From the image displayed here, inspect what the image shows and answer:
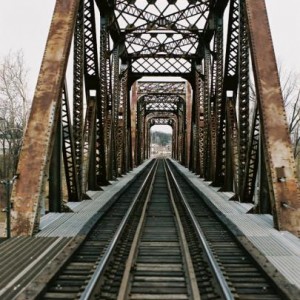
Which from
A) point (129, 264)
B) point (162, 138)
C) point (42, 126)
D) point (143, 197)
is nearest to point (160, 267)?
point (129, 264)

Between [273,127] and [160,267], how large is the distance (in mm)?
3633

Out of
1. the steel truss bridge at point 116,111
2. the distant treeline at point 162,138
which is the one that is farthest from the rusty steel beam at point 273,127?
the distant treeline at point 162,138

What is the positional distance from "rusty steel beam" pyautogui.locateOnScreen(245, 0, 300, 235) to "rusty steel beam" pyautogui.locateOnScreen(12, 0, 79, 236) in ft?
12.5

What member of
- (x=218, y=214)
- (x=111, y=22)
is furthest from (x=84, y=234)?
(x=111, y=22)

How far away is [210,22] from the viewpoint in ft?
59.1

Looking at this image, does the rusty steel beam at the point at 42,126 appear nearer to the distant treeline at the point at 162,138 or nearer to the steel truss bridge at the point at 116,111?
the steel truss bridge at the point at 116,111

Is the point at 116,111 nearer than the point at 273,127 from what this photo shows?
No

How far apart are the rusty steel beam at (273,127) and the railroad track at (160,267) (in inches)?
42.0

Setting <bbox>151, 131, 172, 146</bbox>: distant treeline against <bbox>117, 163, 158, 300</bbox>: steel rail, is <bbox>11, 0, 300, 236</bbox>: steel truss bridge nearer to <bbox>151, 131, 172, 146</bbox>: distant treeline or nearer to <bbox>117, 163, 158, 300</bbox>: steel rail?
<bbox>117, 163, 158, 300</bbox>: steel rail

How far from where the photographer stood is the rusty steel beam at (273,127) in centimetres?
693

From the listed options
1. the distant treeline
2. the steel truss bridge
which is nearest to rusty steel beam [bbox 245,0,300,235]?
the steel truss bridge

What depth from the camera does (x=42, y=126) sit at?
7.28 meters

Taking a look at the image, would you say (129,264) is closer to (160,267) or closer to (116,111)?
(160,267)

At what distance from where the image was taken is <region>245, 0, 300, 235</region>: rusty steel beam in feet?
22.7
